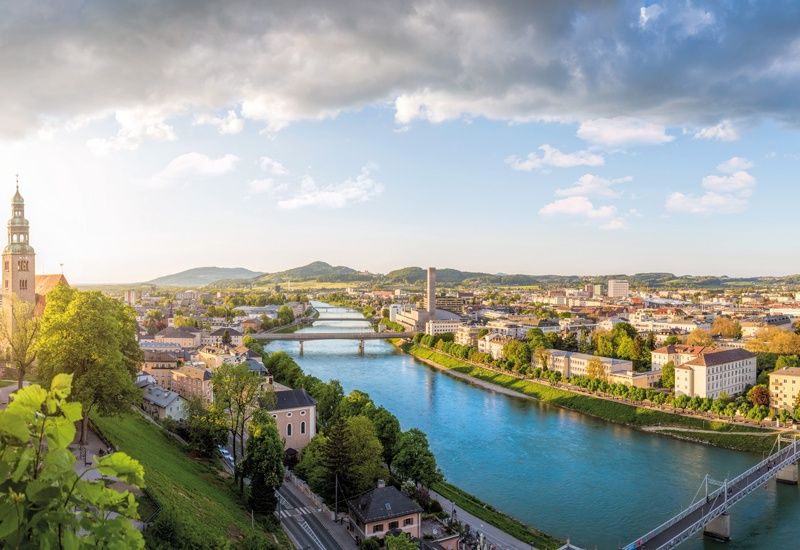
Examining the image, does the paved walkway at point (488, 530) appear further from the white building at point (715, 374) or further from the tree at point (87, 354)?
the white building at point (715, 374)

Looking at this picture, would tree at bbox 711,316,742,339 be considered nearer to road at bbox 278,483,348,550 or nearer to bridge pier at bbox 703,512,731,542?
bridge pier at bbox 703,512,731,542

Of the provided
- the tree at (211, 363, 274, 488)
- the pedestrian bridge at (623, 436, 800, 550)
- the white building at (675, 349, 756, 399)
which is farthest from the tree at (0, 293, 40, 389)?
the white building at (675, 349, 756, 399)

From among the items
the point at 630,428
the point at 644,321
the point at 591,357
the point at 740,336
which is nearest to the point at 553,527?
the point at 630,428

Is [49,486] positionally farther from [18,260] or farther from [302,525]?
[18,260]

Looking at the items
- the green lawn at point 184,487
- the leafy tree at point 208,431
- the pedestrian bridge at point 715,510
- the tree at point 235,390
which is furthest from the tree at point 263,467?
the pedestrian bridge at point 715,510

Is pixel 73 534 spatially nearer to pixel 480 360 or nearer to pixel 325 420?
pixel 325 420

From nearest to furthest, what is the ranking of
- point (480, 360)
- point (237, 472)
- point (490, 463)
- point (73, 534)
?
1. point (73, 534)
2. point (237, 472)
3. point (490, 463)
4. point (480, 360)
